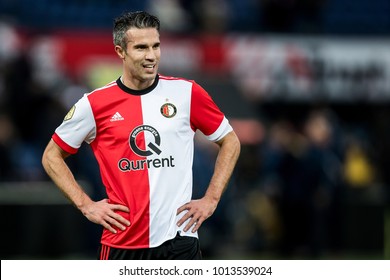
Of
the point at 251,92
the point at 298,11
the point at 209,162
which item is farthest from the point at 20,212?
the point at 298,11

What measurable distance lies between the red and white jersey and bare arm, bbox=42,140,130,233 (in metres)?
0.06

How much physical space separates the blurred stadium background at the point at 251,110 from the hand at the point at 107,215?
521 centimetres

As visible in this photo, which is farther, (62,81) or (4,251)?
(62,81)

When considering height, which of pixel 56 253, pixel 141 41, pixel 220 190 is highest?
pixel 141 41

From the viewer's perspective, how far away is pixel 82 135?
6336 millimetres

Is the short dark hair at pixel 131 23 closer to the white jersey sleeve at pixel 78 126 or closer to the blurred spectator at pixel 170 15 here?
the white jersey sleeve at pixel 78 126

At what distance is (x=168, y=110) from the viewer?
6305 mm

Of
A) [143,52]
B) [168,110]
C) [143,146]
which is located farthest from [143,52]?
[143,146]

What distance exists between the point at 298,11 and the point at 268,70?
1.63 metres

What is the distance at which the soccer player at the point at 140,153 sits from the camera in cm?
621

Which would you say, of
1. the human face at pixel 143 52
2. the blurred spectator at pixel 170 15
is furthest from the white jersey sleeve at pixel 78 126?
the blurred spectator at pixel 170 15

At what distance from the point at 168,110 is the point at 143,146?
0.26m

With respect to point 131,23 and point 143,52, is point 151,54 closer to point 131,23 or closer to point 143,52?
point 143,52
